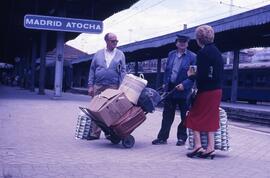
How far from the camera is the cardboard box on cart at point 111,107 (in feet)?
21.5

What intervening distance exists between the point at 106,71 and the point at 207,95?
6.26ft

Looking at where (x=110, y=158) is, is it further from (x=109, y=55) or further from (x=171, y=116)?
(x=109, y=55)

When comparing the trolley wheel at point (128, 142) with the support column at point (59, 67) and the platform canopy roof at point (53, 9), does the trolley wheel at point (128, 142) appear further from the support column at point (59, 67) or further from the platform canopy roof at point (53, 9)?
the platform canopy roof at point (53, 9)

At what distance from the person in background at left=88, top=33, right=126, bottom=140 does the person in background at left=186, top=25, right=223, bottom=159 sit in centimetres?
163

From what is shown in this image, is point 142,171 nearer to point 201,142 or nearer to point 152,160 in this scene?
point 152,160

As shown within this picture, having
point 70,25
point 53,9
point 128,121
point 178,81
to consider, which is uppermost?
point 53,9

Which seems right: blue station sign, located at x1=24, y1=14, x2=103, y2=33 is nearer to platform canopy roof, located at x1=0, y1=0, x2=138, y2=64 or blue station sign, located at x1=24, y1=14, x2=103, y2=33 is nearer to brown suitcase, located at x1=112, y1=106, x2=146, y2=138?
platform canopy roof, located at x1=0, y1=0, x2=138, y2=64

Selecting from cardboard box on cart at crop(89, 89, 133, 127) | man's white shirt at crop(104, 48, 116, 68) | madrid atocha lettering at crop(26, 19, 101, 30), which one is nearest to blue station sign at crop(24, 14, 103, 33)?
madrid atocha lettering at crop(26, 19, 101, 30)

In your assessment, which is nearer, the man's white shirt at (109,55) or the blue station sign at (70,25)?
the man's white shirt at (109,55)

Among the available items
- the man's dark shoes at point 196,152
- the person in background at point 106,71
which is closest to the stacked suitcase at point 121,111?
the person in background at point 106,71

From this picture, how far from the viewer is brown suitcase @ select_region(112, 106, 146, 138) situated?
6629 mm

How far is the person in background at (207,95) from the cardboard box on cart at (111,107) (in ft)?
3.23

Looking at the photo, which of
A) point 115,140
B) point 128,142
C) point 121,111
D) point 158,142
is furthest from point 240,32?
point 121,111

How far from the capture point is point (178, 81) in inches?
281
